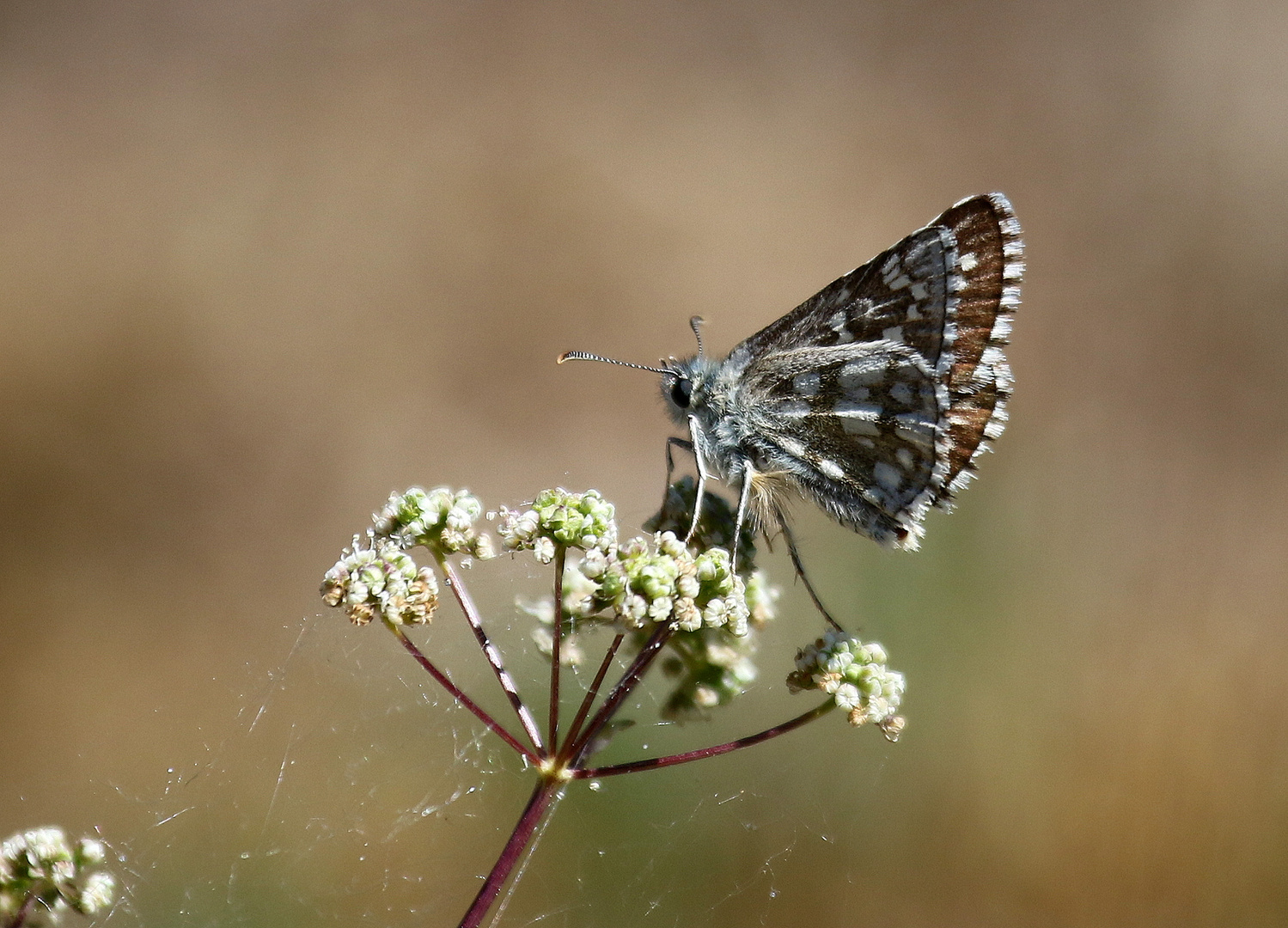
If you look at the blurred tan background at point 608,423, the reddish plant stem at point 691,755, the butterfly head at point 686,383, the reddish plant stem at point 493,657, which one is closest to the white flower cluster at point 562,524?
the reddish plant stem at point 493,657

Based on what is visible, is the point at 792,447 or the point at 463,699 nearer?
the point at 463,699

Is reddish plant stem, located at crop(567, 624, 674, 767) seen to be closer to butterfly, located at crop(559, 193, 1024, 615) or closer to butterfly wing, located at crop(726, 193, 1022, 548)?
butterfly, located at crop(559, 193, 1024, 615)

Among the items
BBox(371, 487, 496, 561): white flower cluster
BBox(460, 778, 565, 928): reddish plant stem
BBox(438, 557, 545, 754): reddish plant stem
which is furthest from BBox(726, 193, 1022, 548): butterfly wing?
BBox(460, 778, 565, 928): reddish plant stem

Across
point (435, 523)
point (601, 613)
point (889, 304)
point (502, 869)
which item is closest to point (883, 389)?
point (889, 304)

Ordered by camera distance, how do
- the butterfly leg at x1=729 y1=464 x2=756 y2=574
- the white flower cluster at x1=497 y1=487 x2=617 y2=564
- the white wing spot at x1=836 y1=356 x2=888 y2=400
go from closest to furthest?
the white flower cluster at x1=497 y1=487 x2=617 y2=564 < the butterfly leg at x1=729 y1=464 x2=756 y2=574 < the white wing spot at x1=836 y1=356 x2=888 y2=400

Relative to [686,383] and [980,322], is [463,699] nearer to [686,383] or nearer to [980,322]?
[686,383]

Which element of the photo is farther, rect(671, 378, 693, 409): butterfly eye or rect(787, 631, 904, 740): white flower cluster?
rect(671, 378, 693, 409): butterfly eye

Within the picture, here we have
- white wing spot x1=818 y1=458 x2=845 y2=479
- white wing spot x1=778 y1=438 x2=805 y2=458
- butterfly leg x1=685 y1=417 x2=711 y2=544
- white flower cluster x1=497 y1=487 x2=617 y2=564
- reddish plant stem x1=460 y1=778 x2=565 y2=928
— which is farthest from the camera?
white wing spot x1=778 y1=438 x2=805 y2=458
